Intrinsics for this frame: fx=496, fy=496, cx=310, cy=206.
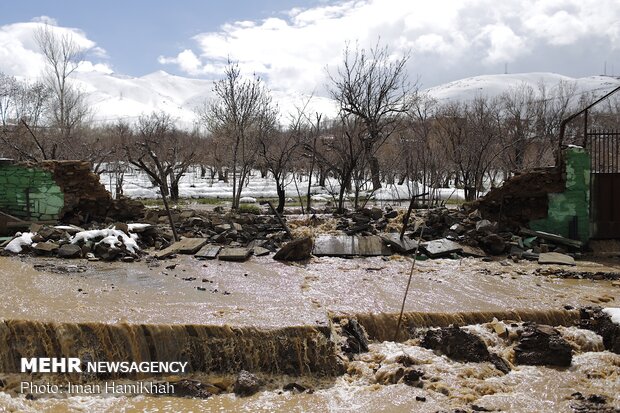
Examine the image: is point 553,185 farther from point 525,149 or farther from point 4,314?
point 525,149

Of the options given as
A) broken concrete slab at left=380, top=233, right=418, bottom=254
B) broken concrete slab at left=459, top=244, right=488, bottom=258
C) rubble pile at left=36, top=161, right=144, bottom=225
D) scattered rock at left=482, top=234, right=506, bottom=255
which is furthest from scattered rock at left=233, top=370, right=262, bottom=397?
rubble pile at left=36, top=161, right=144, bottom=225

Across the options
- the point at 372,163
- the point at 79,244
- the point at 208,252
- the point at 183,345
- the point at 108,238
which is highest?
the point at 372,163

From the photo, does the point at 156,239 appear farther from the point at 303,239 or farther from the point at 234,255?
the point at 303,239

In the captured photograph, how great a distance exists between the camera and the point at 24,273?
374 inches

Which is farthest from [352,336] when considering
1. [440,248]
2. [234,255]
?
[440,248]

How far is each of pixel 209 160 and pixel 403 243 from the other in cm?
3850

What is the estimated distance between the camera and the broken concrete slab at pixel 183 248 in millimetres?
11531

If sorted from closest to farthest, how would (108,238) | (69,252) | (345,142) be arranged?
(69,252)
(108,238)
(345,142)

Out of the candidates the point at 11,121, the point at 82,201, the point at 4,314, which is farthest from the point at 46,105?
the point at 4,314

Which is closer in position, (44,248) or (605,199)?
(44,248)

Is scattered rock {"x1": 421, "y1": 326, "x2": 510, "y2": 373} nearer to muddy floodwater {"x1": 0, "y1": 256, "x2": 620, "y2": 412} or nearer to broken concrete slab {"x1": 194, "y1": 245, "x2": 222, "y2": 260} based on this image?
muddy floodwater {"x1": 0, "y1": 256, "x2": 620, "y2": 412}

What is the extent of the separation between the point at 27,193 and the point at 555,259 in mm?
13773

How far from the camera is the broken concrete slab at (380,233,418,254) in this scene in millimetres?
12133

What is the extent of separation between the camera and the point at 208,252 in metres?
11.6
